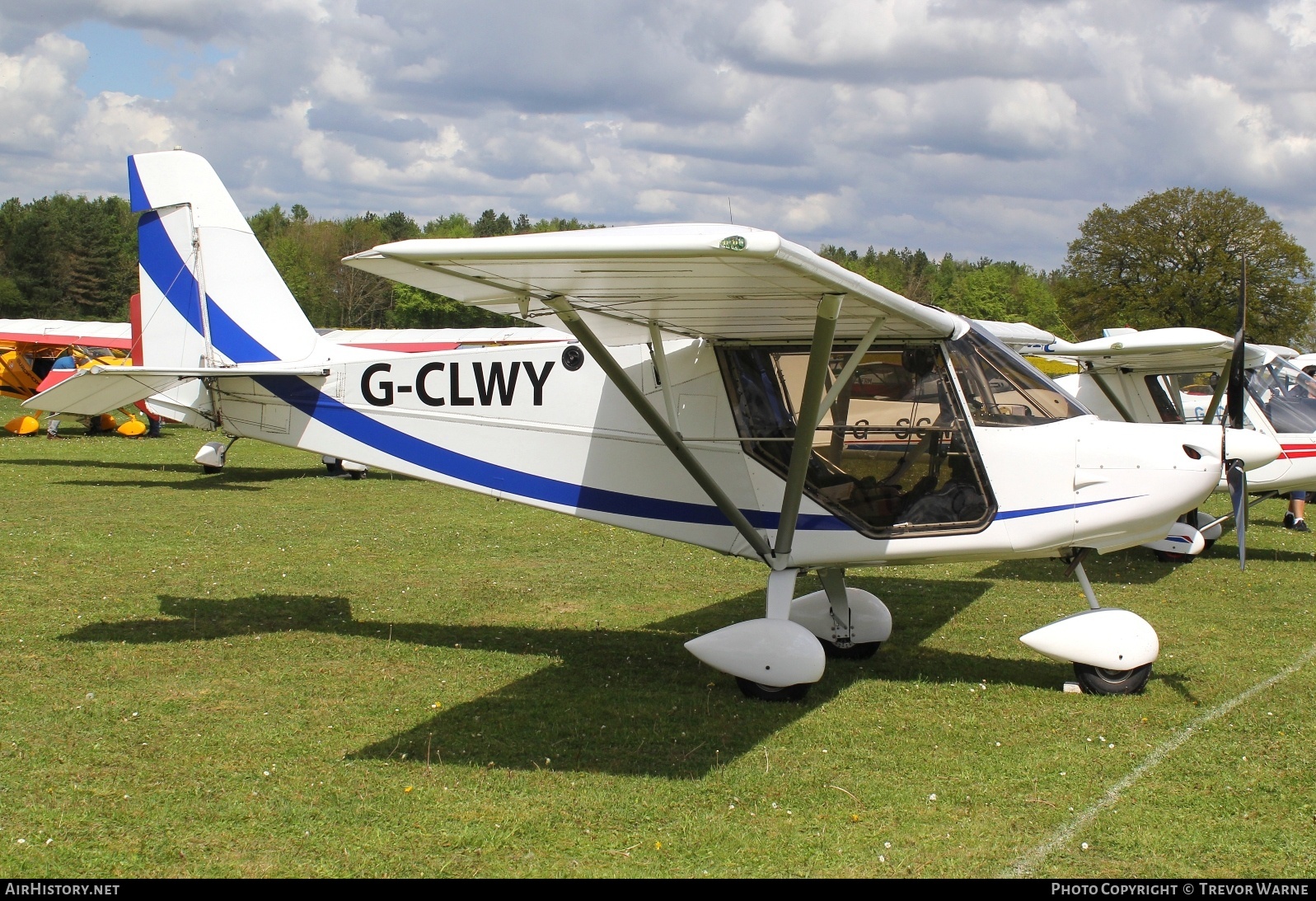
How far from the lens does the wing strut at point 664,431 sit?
552 cm

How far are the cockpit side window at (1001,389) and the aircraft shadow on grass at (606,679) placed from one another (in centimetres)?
178

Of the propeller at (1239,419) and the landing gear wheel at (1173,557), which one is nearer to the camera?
the propeller at (1239,419)

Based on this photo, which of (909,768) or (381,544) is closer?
(909,768)

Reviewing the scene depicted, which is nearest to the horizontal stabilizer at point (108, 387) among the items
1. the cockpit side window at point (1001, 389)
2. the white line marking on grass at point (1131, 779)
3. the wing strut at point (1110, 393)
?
the cockpit side window at point (1001, 389)

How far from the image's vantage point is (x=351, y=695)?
6.27m

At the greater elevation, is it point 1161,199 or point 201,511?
point 1161,199

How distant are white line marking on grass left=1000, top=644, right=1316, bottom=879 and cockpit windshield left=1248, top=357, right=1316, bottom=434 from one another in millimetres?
5579

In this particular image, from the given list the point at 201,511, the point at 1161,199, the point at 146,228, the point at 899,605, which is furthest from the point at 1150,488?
the point at 1161,199

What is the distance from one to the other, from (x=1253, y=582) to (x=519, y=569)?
295 inches

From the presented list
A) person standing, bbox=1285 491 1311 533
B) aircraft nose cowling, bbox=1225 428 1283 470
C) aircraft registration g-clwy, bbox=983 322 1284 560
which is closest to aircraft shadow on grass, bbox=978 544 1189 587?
aircraft registration g-clwy, bbox=983 322 1284 560

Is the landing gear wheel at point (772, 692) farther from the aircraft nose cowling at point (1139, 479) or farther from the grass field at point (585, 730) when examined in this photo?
the aircraft nose cowling at point (1139, 479)

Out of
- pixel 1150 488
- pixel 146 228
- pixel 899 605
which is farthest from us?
pixel 146 228

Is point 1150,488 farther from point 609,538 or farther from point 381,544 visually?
point 381,544

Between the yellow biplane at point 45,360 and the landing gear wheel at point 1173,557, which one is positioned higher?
the yellow biplane at point 45,360
